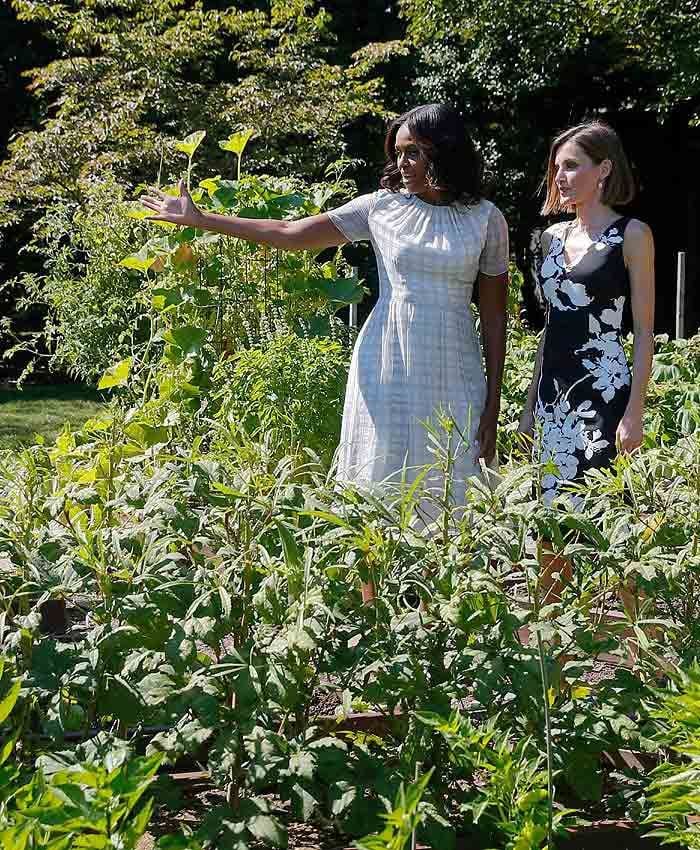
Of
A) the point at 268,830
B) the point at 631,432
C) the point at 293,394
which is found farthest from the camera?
the point at 293,394

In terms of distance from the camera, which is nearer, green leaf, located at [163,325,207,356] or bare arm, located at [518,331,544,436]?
bare arm, located at [518,331,544,436]

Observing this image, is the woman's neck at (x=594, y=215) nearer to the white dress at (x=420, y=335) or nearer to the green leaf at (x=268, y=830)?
the white dress at (x=420, y=335)

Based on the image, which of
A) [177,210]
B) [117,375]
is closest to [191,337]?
[117,375]

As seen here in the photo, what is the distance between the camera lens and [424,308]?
9.55 feet

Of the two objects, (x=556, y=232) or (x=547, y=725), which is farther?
(x=556, y=232)

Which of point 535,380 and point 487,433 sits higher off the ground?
point 535,380

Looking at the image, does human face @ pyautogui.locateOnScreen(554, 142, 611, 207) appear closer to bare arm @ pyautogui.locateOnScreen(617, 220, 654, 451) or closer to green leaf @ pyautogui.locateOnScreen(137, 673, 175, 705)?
bare arm @ pyautogui.locateOnScreen(617, 220, 654, 451)

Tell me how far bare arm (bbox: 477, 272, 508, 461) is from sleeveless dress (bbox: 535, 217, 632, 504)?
0.13m

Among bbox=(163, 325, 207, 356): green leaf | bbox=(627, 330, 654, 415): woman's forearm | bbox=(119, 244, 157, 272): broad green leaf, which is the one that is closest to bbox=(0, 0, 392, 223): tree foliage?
bbox=(119, 244, 157, 272): broad green leaf

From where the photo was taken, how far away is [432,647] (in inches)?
69.5

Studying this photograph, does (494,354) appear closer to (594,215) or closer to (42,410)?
(594,215)

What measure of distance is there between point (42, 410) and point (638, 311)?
26.2 feet

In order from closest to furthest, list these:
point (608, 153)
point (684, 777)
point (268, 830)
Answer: point (684, 777) → point (268, 830) → point (608, 153)

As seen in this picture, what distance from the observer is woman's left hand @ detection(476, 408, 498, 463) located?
2949 millimetres
